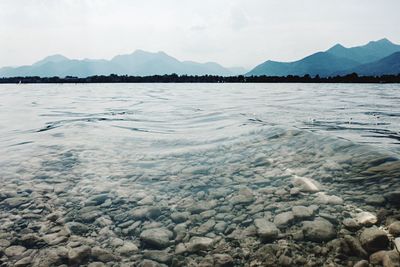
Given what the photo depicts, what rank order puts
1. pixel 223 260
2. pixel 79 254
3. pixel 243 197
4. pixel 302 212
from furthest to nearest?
1. pixel 243 197
2. pixel 302 212
3. pixel 79 254
4. pixel 223 260

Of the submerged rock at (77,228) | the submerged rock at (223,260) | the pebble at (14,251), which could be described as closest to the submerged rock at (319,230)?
the submerged rock at (223,260)

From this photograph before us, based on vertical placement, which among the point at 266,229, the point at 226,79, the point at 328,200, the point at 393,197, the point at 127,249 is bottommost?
the point at 127,249

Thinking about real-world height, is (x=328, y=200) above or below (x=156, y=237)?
above

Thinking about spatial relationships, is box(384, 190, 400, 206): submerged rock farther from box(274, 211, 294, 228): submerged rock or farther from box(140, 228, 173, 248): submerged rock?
box(140, 228, 173, 248): submerged rock

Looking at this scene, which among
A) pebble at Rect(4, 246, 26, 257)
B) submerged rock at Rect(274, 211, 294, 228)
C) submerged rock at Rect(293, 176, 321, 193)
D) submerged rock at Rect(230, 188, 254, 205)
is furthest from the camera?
submerged rock at Rect(293, 176, 321, 193)

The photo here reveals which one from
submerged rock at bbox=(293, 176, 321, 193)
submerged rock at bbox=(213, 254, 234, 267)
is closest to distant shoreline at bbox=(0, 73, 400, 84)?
submerged rock at bbox=(293, 176, 321, 193)

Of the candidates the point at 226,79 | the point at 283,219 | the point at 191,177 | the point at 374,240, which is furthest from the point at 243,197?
the point at 226,79

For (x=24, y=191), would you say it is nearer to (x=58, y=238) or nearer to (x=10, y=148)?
(x=58, y=238)

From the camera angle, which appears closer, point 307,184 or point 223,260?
point 223,260

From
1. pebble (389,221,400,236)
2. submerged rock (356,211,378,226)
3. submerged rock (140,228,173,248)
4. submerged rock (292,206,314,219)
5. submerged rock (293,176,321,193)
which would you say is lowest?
submerged rock (140,228,173,248)

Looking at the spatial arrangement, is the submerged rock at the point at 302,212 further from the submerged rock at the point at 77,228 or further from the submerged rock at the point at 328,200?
the submerged rock at the point at 77,228

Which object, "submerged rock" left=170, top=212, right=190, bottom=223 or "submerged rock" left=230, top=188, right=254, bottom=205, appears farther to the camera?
"submerged rock" left=230, top=188, right=254, bottom=205

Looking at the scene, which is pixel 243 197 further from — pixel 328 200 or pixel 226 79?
pixel 226 79

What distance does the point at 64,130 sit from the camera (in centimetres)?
1127
